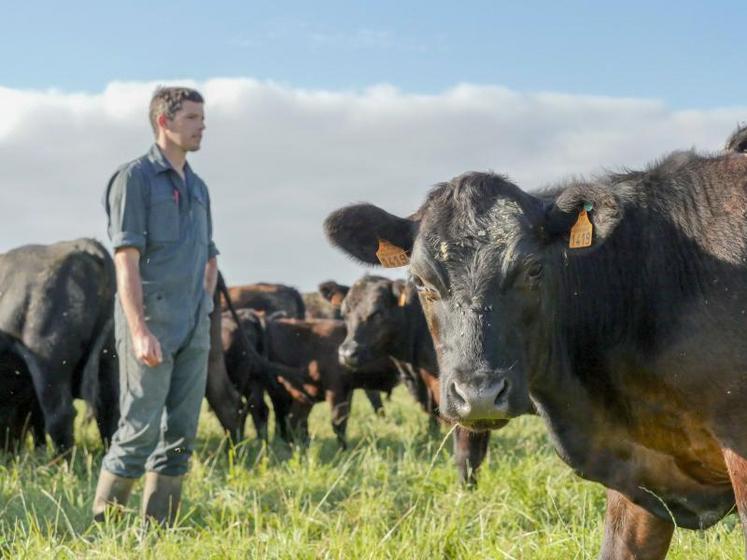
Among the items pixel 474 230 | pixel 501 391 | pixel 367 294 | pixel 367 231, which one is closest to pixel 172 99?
pixel 367 231

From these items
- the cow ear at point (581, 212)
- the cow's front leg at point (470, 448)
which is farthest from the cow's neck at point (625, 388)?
the cow's front leg at point (470, 448)

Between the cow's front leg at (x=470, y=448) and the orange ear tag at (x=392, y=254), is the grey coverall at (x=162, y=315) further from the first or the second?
the cow's front leg at (x=470, y=448)

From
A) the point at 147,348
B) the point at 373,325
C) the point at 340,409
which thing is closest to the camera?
the point at 147,348

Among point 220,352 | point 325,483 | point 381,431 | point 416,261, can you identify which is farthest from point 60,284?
point 416,261

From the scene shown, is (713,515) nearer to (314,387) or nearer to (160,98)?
(160,98)

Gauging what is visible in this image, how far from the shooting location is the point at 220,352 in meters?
9.09

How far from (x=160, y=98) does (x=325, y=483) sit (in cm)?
282

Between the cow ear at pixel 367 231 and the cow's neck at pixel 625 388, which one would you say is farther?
the cow ear at pixel 367 231

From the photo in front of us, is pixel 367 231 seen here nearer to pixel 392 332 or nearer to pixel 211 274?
pixel 211 274

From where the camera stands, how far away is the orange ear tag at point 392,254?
4543mm

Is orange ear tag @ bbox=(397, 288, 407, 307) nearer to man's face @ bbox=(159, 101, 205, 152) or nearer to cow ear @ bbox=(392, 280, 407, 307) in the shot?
cow ear @ bbox=(392, 280, 407, 307)

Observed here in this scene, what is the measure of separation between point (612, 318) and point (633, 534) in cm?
99

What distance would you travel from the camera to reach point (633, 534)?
4.54 meters

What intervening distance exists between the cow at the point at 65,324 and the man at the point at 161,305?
260 cm
